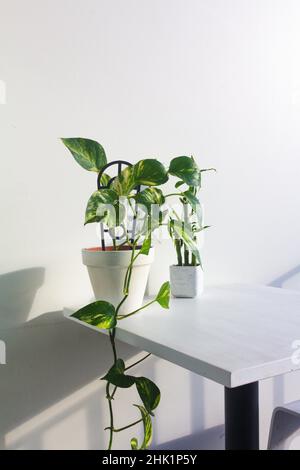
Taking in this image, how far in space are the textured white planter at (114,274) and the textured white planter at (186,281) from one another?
0.19m

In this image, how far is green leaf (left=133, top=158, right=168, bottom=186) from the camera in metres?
Result: 1.00

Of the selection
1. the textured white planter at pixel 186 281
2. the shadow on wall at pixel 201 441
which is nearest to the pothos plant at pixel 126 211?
the textured white planter at pixel 186 281

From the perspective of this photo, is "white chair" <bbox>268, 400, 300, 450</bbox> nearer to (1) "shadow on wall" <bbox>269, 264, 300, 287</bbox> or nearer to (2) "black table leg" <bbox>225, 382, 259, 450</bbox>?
(2) "black table leg" <bbox>225, 382, 259, 450</bbox>

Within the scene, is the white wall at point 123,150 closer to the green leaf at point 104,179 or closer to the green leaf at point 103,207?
the green leaf at point 104,179

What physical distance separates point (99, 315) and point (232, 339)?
0.26m

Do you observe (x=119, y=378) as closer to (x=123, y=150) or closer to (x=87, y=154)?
(x=87, y=154)

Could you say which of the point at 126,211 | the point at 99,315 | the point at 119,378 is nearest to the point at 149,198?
the point at 126,211

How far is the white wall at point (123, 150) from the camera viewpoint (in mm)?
1250

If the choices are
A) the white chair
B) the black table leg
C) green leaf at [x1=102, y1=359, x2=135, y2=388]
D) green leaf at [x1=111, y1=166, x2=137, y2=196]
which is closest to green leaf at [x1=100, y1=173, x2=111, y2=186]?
green leaf at [x1=111, y1=166, x2=137, y2=196]

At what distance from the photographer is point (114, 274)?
3.54ft

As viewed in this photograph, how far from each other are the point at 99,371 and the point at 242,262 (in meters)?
0.61

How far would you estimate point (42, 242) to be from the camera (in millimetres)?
1279
